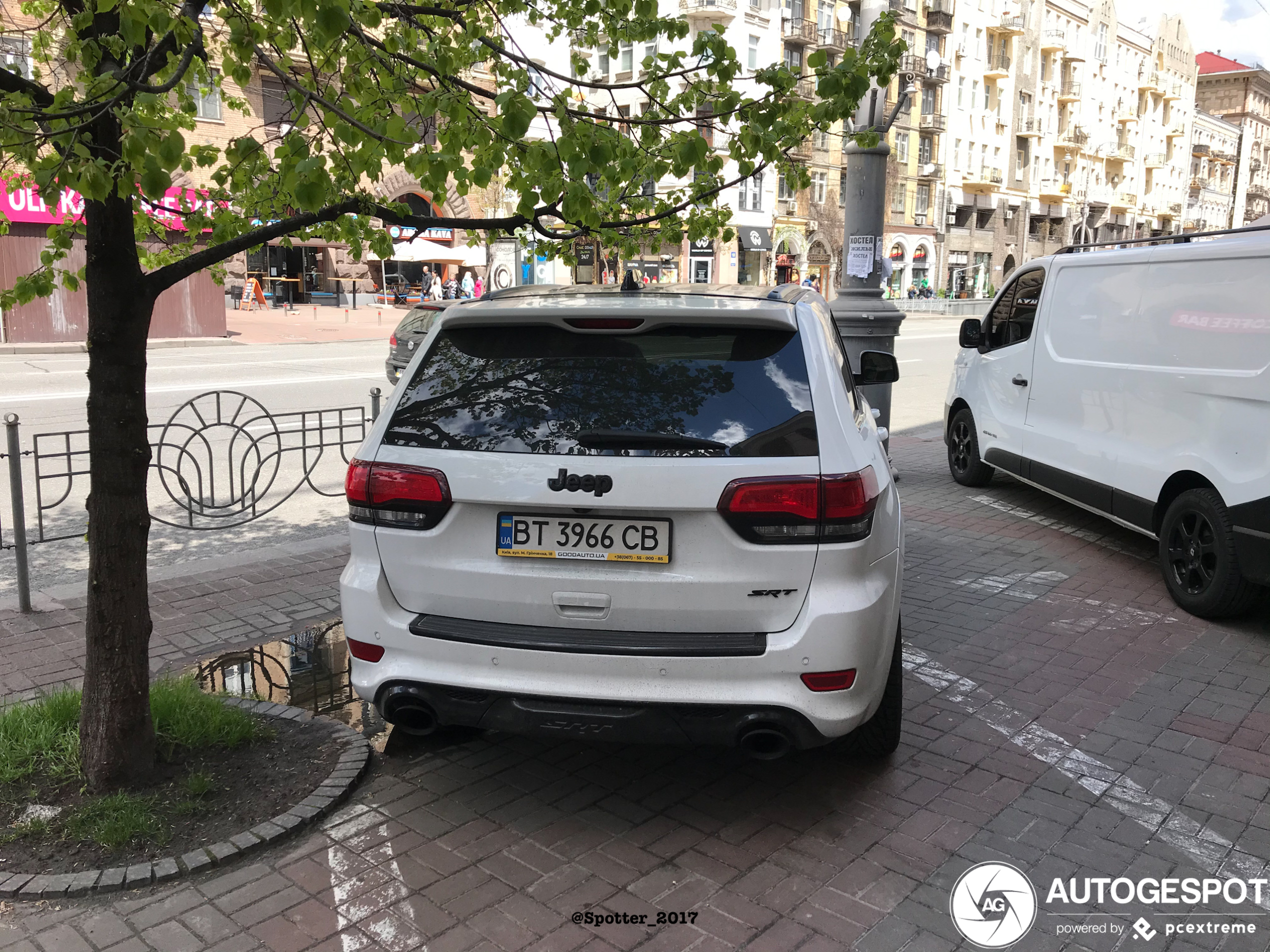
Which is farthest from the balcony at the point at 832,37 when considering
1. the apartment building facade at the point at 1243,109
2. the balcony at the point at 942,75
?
the apartment building facade at the point at 1243,109

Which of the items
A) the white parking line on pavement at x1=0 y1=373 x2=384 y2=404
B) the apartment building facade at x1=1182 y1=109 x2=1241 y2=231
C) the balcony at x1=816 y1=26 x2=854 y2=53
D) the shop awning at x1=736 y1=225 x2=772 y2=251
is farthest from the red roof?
the white parking line on pavement at x1=0 y1=373 x2=384 y2=404

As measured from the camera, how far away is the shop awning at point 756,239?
52.8m

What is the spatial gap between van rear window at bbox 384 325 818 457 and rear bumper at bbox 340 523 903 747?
0.50 metres

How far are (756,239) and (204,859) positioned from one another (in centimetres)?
5203

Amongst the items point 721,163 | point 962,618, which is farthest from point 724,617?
point 962,618

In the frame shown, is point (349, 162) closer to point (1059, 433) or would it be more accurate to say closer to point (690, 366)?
point (690, 366)

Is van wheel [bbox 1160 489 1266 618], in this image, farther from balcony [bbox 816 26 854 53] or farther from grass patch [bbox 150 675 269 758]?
balcony [bbox 816 26 854 53]

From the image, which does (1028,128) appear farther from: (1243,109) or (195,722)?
(195,722)

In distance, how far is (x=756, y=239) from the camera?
5316 centimetres

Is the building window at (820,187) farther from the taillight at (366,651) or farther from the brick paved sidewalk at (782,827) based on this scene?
the taillight at (366,651)

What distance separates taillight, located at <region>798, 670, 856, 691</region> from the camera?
129 inches

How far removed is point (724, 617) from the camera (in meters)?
3.28

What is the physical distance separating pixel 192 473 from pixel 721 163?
235 inches

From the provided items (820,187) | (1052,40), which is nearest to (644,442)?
(820,187)
